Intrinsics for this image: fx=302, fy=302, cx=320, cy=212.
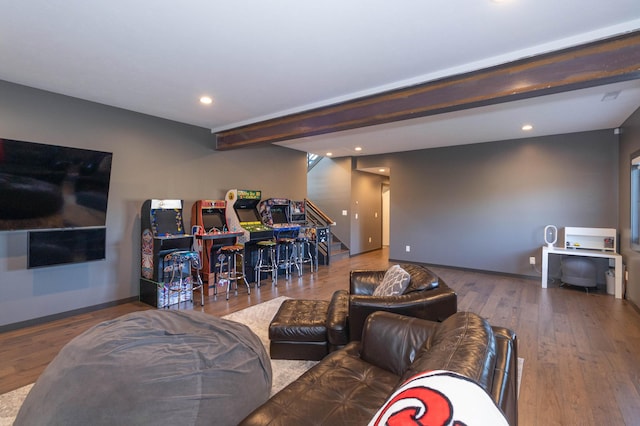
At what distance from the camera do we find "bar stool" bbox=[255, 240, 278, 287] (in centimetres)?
544

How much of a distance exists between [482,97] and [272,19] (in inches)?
80.8

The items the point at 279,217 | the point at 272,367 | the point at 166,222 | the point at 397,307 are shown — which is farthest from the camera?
the point at 279,217

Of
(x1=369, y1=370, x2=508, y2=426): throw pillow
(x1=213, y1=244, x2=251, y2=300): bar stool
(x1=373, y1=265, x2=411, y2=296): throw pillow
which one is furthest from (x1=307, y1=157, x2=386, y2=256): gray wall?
(x1=369, y1=370, x2=508, y2=426): throw pillow

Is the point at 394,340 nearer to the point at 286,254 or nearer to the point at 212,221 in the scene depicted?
the point at 212,221

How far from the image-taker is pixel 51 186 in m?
3.62

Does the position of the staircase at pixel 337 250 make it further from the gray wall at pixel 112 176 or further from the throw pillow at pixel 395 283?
the throw pillow at pixel 395 283

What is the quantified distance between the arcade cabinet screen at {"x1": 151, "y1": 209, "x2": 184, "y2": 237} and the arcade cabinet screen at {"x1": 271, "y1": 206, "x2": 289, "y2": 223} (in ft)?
6.61

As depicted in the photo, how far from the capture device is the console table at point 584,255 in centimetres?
475

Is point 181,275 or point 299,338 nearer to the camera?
point 299,338

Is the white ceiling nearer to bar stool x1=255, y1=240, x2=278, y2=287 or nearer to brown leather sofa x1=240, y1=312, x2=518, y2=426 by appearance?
brown leather sofa x1=240, y1=312, x2=518, y2=426

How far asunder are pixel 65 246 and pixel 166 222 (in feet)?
3.94

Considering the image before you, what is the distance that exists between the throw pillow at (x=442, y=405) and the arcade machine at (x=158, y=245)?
13.3 ft

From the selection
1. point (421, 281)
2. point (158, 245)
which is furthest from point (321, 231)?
point (421, 281)

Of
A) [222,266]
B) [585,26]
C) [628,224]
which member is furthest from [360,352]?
[628,224]
